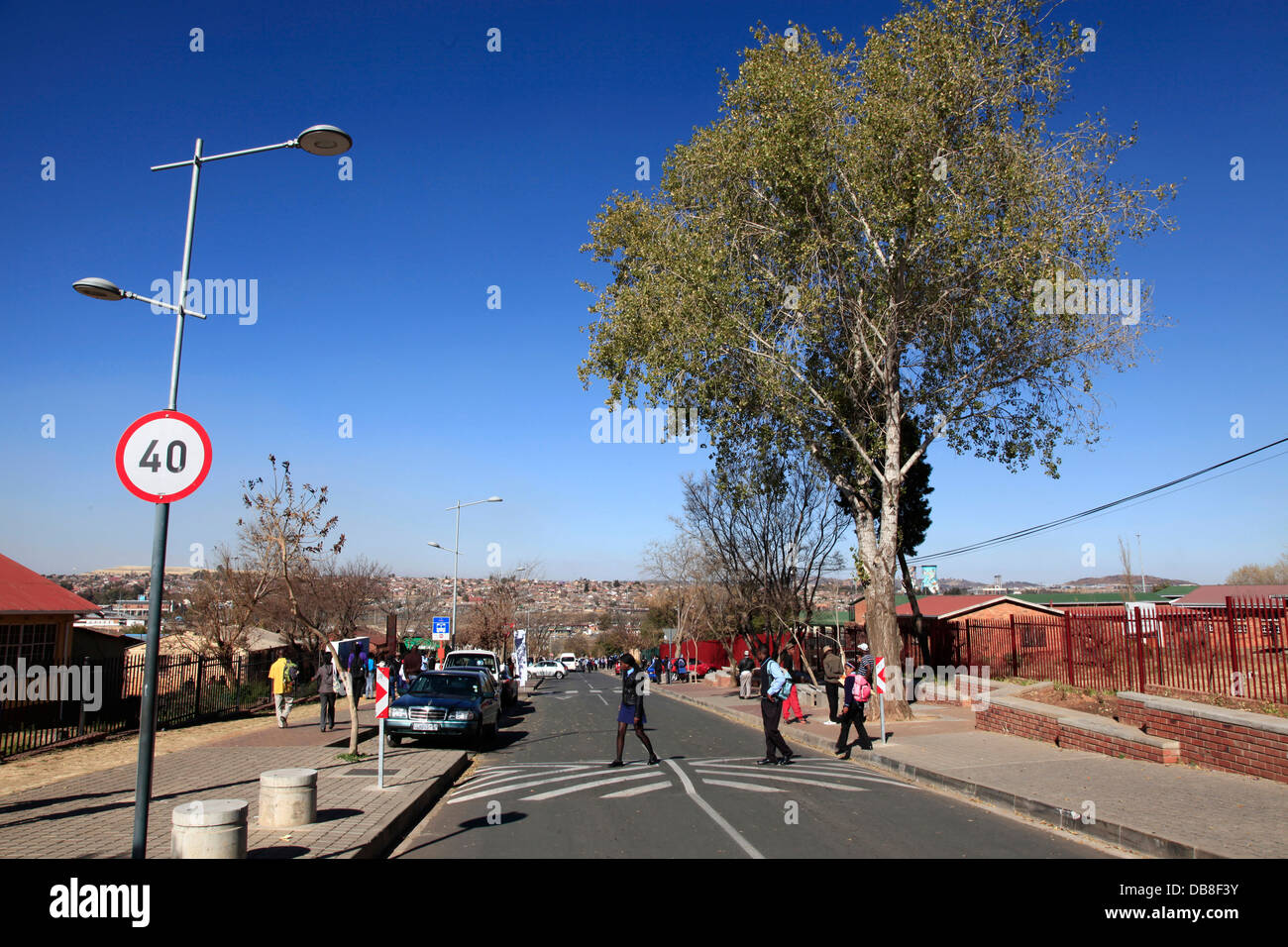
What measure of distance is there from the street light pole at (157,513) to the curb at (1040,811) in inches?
316

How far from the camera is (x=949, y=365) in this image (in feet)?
67.4

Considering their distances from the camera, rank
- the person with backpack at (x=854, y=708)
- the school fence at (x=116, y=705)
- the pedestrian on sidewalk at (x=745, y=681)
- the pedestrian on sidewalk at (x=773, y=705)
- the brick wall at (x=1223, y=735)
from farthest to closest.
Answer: the pedestrian on sidewalk at (x=745, y=681) → the school fence at (x=116, y=705) → the person with backpack at (x=854, y=708) → the pedestrian on sidewalk at (x=773, y=705) → the brick wall at (x=1223, y=735)

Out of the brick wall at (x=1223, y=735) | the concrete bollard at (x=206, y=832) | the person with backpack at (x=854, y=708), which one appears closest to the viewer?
the concrete bollard at (x=206, y=832)

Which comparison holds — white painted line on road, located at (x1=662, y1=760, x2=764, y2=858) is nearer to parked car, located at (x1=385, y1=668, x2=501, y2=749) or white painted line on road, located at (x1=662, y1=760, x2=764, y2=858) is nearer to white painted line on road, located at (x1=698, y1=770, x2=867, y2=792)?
white painted line on road, located at (x1=698, y1=770, x2=867, y2=792)

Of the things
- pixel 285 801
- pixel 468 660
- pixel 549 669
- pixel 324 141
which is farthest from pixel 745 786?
pixel 549 669

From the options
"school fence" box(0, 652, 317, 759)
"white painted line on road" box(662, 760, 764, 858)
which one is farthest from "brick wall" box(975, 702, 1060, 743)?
"school fence" box(0, 652, 317, 759)

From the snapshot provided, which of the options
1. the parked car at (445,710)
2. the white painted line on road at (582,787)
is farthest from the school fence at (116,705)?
the white painted line on road at (582,787)

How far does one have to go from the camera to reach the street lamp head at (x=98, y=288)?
7293 mm

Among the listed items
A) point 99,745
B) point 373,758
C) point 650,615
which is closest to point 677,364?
point 373,758

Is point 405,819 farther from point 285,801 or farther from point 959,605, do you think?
point 959,605

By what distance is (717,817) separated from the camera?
8.98m

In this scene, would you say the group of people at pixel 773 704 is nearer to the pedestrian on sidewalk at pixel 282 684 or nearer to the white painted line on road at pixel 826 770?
the white painted line on road at pixel 826 770
